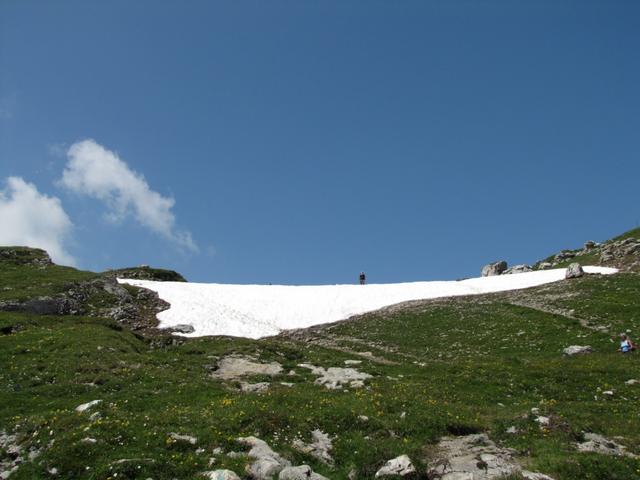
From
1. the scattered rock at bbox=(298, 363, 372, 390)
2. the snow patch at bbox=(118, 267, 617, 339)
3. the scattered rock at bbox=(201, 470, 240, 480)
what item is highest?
the snow patch at bbox=(118, 267, 617, 339)

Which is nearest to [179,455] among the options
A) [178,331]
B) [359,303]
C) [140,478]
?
[140,478]

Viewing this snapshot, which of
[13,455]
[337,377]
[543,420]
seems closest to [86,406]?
[13,455]

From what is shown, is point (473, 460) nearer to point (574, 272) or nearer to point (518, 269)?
point (574, 272)

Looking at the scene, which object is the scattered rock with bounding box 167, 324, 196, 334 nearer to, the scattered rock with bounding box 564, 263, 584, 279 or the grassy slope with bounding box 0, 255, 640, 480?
the grassy slope with bounding box 0, 255, 640, 480

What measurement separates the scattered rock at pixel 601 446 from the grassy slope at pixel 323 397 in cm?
40

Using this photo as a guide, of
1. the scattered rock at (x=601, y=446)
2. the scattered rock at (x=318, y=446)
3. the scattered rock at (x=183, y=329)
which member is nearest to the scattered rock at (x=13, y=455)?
the scattered rock at (x=318, y=446)

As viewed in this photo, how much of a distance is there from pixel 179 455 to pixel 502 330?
33.5 metres

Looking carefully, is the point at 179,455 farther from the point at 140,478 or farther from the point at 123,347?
the point at 123,347

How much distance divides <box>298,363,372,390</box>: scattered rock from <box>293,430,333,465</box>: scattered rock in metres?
7.51

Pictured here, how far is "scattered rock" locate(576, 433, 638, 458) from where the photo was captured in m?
16.4

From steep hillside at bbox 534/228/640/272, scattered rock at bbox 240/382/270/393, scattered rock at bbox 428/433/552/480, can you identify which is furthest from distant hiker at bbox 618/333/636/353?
steep hillside at bbox 534/228/640/272

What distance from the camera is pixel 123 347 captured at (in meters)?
33.5

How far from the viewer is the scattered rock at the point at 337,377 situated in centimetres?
2623

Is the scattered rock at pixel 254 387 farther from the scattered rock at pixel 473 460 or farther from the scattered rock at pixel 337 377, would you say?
the scattered rock at pixel 473 460
